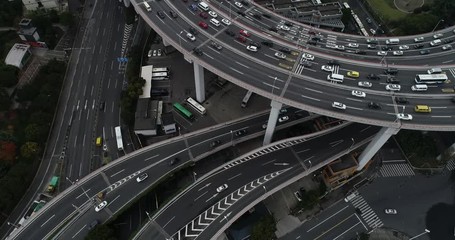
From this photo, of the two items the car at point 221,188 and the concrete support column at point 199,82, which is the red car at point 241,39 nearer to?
the concrete support column at point 199,82

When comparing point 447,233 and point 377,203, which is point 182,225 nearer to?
point 377,203

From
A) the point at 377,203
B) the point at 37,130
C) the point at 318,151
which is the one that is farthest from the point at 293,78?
the point at 37,130

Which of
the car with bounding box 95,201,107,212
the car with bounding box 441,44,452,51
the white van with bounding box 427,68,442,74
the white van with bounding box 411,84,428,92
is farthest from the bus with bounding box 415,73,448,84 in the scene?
the car with bounding box 95,201,107,212

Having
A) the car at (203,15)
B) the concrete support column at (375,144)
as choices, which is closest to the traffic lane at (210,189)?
the concrete support column at (375,144)

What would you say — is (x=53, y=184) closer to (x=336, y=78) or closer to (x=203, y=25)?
(x=203, y=25)

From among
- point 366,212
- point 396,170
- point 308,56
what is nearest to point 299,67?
point 308,56

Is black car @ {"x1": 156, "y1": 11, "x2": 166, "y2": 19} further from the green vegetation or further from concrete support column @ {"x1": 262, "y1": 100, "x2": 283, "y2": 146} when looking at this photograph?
the green vegetation

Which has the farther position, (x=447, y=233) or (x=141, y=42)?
(x=141, y=42)
